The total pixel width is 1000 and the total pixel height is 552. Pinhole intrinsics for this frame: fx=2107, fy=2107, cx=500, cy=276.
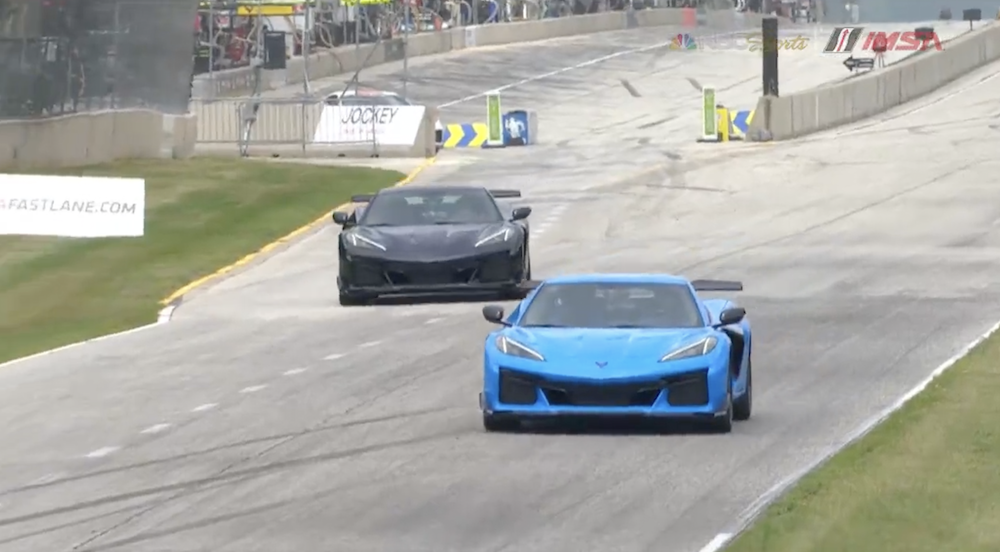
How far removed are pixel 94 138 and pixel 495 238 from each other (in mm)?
18262

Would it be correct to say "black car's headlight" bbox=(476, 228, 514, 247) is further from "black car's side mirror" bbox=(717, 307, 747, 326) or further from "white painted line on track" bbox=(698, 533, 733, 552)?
"white painted line on track" bbox=(698, 533, 733, 552)

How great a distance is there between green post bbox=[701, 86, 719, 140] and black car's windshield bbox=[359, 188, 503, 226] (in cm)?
2426

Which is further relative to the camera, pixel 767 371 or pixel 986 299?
pixel 986 299

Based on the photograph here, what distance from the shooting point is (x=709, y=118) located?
4781cm

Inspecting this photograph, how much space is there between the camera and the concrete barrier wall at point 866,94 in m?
47.2

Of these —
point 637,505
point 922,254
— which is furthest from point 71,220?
point 637,505

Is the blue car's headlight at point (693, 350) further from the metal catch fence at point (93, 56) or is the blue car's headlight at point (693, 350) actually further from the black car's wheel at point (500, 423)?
the metal catch fence at point (93, 56)

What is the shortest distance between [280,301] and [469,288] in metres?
3.24

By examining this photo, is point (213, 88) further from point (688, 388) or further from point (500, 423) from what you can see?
point (688, 388)

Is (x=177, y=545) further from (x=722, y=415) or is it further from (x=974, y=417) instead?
(x=974, y=417)

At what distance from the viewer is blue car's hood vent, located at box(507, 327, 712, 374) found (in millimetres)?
13750

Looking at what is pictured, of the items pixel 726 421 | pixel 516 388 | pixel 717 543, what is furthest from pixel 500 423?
pixel 717 543

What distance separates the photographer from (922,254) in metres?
28.2

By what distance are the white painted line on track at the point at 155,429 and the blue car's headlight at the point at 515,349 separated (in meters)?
2.43
